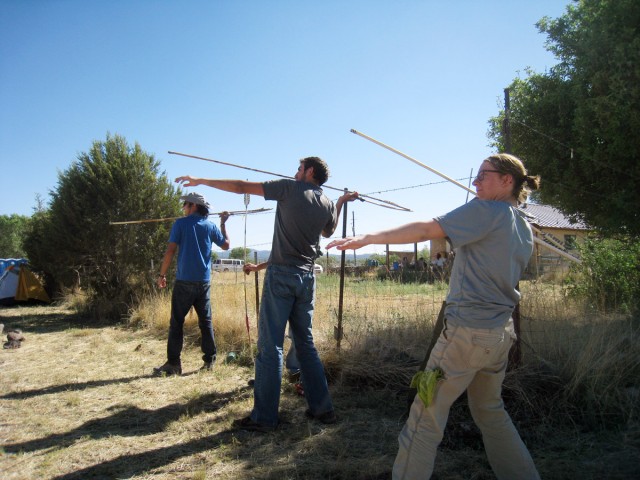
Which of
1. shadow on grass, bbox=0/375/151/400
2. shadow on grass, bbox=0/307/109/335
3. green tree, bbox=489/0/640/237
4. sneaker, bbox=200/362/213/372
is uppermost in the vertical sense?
green tree, bbox=489/0/640/237

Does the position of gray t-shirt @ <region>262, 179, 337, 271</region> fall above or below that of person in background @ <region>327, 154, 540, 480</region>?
above

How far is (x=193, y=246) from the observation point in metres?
5.07

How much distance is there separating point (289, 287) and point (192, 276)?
191 centimetres

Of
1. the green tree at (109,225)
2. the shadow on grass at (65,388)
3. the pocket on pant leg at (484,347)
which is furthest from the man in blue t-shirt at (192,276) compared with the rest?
the green tree at (109,225)

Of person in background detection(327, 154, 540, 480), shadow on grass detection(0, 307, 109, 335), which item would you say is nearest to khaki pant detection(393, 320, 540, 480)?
person in background detection(327, 154, 540, 480)

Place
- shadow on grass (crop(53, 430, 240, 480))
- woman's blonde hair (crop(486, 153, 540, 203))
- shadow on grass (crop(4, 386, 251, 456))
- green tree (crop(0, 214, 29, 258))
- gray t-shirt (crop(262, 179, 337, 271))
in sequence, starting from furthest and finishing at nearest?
green tree (crop(0, 214, 29, 258))
gray t-shirt (crop(262, 179, 337, 271))
shadow on grass (crop(4, 386, 251, 456))
shadow on grass (crop(53, 430, 240, 480))
woman's blonde hair (crop(486, 153, 540, 203))

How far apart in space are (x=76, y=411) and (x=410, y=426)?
118 inches

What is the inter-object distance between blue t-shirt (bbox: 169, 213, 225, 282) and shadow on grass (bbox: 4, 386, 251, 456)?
53.5 inches

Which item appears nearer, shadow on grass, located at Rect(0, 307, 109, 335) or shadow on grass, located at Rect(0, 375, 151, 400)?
shadow on grass, located at Rect(0, 375, 151, 400)

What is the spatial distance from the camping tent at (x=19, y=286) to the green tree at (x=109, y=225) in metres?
3.83

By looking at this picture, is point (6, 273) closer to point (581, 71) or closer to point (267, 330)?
point (267, 330)

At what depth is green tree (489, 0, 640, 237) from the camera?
21.2 ft

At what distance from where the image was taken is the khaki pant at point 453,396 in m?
2.12

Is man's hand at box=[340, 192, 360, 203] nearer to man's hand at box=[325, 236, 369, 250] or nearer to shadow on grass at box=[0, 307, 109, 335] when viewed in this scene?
man's hand at box=[325, 236, 369, 250]
